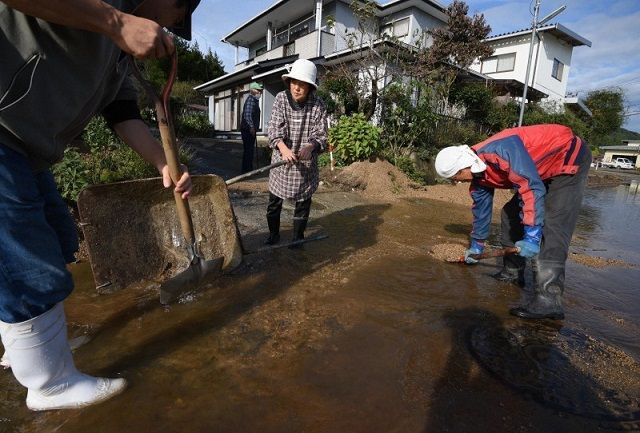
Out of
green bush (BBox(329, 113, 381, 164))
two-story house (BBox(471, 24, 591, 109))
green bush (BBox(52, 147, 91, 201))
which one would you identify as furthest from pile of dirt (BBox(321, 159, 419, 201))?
two-story house (BBox(471, 24, 591, 109))

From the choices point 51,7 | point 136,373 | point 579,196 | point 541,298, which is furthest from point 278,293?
point 579,196

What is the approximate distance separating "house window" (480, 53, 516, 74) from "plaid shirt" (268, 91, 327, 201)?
22434 millimetres

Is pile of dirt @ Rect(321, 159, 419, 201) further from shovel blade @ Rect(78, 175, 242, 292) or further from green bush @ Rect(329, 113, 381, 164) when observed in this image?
shovel blade @ Rect(78, 175, 242, 292)

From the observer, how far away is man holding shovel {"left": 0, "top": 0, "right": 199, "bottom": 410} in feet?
3.56

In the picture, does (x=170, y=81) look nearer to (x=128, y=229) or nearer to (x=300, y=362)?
(x=128, y=229)

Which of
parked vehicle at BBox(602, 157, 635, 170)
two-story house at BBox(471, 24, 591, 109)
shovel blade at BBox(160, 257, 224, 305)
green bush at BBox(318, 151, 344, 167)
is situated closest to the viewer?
shovel blade at BBox(160, 257, 224, 305)

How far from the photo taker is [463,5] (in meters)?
13.8

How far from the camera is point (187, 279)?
2129mm

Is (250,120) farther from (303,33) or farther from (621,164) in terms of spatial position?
(621,164)

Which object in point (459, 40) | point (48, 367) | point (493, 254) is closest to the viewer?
point (48, 367)

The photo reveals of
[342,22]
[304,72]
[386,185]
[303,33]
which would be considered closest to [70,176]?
[304,72]

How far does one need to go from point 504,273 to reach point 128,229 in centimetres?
317

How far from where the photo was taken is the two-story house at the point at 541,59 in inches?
834

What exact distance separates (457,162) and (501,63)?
24.2m
